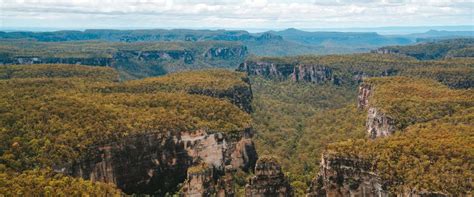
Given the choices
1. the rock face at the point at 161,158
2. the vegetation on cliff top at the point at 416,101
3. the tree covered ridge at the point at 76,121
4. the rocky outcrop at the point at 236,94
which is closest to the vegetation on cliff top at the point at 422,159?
the vegetation on cliff top at the point at 416,101

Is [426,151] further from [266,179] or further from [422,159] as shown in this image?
[266,179]

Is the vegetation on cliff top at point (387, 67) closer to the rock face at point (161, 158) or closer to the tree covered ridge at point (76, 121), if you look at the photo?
the tree covered ridge at point (76, 121)

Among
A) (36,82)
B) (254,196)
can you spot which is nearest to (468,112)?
(254,196)

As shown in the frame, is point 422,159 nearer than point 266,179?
Yes

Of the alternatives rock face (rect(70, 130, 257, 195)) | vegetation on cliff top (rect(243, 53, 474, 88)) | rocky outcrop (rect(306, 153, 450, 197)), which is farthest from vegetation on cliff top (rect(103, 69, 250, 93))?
rocky outcrop (rect(306, 153, 450, 197))

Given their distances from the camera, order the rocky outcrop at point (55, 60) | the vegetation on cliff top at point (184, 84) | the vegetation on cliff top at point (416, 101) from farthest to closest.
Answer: the rocky outcrop at point (55, 60), the vegetation on cliff top at point (184, 84), the vegetation on cliff top at point (416, 101)

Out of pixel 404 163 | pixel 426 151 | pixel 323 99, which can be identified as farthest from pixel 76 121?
pixel 323 99

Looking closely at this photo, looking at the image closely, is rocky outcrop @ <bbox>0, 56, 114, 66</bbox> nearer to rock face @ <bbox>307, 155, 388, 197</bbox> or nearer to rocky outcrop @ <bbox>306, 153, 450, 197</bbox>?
rocky outcrop @ <bbox>306, 153, 450, 197</bbox>
